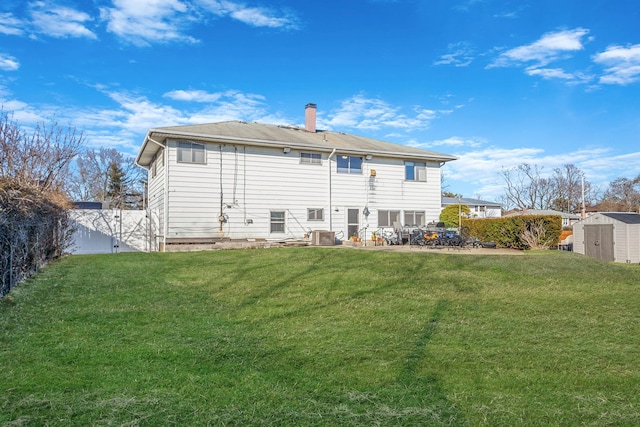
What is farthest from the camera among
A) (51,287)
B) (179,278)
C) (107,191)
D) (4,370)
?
(107,191)

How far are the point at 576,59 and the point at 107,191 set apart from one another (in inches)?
1473

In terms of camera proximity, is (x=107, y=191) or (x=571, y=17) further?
(x=107, y=191)

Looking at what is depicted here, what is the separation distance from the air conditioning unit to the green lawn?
902cm

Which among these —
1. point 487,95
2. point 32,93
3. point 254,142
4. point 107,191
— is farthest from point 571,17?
point 107,191

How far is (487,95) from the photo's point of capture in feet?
67.3

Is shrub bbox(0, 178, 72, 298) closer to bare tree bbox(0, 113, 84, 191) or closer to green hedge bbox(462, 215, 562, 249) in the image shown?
bare tree bbox(0, 113, 84, 191)

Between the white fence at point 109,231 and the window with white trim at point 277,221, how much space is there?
5.46 meters

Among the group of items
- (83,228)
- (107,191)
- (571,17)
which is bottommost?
(83,228)

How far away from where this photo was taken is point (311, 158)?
18.7 metres

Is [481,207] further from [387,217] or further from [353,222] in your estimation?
[353,222]

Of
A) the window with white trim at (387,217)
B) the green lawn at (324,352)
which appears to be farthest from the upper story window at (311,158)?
the green lawn at (324,352)

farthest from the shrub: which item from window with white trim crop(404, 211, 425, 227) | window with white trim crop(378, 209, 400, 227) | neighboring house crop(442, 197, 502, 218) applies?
neighboring house crop(442, 197, 502, 218)

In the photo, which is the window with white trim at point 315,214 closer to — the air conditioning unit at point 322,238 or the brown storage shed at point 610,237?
the air conditioning unit at point 322,238

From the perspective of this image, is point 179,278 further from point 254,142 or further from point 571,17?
point 571,17
